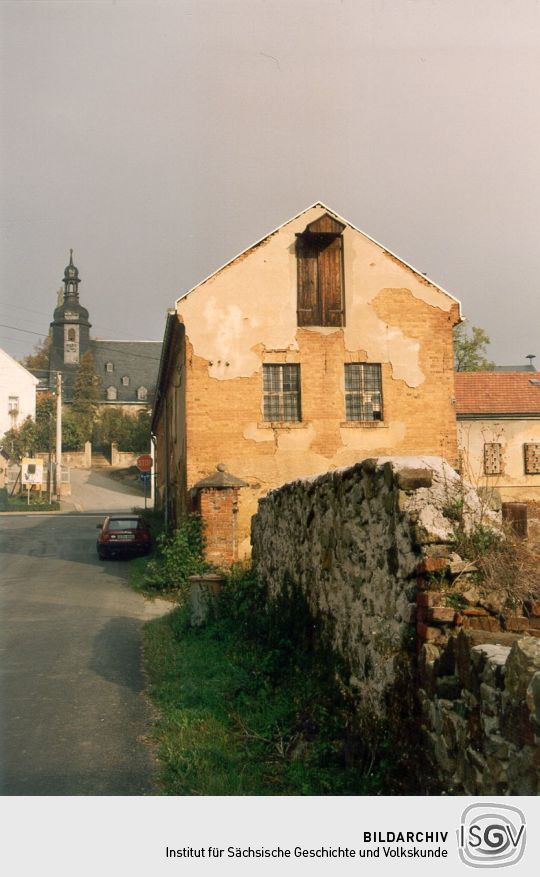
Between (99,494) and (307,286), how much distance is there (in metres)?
37.7

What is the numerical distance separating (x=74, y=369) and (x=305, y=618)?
271ft

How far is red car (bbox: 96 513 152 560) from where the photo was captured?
21203 millimetres

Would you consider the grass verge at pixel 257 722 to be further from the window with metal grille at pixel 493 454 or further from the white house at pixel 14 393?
the white house at pixel 14 393

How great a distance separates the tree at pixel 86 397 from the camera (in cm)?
6794

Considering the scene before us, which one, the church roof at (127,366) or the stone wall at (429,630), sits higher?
the church roof at (127,366)

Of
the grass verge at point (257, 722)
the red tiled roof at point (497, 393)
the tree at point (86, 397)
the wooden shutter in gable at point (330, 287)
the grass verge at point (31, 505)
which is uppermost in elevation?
the tree at point (86, 397)

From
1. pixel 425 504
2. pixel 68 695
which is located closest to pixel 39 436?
pixel 68 695

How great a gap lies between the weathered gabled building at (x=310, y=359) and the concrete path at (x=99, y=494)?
89.6 ft

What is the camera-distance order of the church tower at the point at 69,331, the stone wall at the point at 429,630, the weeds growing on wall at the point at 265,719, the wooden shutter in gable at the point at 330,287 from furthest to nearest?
1. the church tower at the point at 69,331
2. the wooden shutter in gable at the point at 330,287
3. the weeds growing on wall at the point at 265,719
4. the stone wall at the point at 429,630

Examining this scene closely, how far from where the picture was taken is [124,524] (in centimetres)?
2166

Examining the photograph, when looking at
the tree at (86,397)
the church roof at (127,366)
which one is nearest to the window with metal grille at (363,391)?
the tree at (86,397)

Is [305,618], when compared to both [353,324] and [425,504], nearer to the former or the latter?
[425,504]

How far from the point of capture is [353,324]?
18.0m
